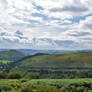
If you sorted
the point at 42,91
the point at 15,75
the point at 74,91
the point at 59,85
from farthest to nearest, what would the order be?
the point at 15,75 → the point at 59,85 → the point at 74,91 → the point at 42,91

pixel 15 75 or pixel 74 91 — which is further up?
pixel 74 91

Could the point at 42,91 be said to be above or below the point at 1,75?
above

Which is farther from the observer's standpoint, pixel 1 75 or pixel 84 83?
pixel 1 75

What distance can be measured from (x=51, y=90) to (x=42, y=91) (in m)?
1.19

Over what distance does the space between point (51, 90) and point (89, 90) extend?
20.9 ft

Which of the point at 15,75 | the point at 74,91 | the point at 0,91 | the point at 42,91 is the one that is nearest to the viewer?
the point at 42,91

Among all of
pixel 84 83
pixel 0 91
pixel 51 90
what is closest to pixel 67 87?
pixel 84 83

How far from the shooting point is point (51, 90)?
19.9 meters

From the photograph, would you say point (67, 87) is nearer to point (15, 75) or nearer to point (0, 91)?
point (0, 91)

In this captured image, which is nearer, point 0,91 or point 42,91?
point 42,91

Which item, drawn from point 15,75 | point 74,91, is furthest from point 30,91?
point 15,75

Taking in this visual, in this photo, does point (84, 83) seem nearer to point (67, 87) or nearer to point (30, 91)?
point (67, 87)

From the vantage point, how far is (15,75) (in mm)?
109000

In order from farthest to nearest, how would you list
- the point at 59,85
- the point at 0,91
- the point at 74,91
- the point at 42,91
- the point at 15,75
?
1. the point at 15,75
2. the point at 59,85
3. the point at 74,91
4. the point at 0,91
5. the point at 42,91
